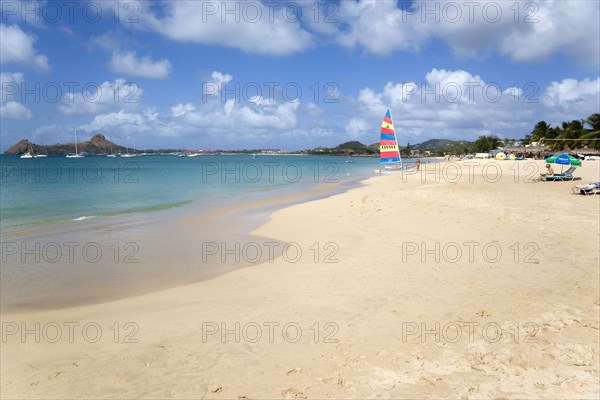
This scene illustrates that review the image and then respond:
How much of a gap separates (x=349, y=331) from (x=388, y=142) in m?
33.6

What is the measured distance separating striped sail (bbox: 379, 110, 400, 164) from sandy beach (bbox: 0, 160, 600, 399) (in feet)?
87.1

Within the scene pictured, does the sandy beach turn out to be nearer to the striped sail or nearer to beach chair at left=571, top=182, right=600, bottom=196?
beach chair at left=571, top=182, right=600, bottom=196

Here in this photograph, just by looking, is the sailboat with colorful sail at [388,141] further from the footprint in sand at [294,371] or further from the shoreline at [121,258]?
the footprint in sand at [294,371]

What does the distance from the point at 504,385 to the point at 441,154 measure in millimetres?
193628

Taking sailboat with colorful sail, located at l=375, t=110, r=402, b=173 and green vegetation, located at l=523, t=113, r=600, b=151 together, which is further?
green vegetation, located at l=523, t=113, r=600, b=151

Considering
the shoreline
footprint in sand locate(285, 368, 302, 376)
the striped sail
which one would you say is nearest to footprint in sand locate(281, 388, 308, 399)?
footprint in sand locate(285, 368, 302, 376)

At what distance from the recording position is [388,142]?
37.5 metres

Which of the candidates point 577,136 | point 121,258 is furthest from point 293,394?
point 577,136

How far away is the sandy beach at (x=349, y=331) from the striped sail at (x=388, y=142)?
1045 inches

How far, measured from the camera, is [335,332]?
18.8 feet

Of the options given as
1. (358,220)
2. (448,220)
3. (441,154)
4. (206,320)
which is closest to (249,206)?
(358,220)

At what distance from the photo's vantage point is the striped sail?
118 feet

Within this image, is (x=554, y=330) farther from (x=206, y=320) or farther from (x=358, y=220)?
(x=358, y=220)

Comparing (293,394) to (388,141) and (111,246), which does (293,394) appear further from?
(388,141)
